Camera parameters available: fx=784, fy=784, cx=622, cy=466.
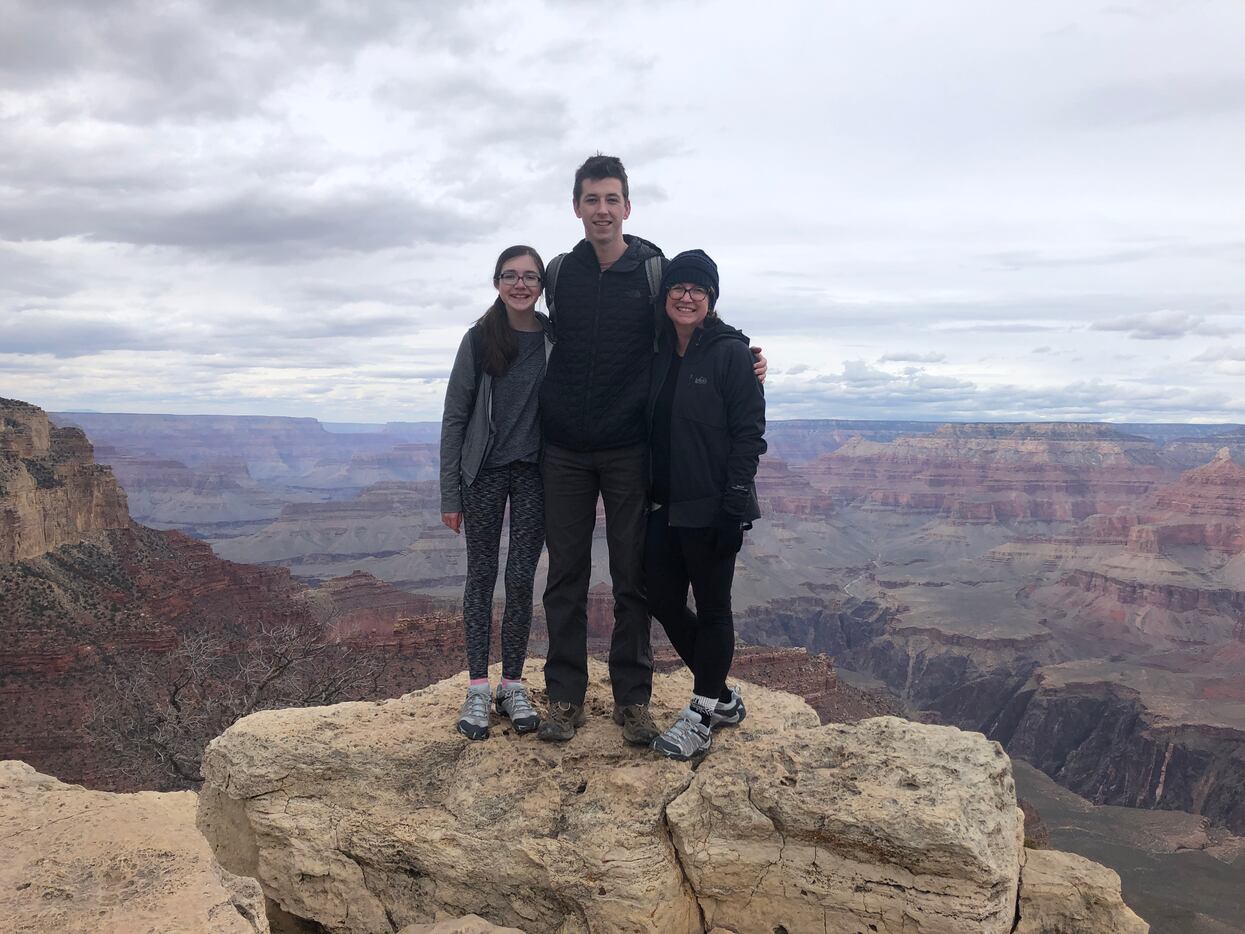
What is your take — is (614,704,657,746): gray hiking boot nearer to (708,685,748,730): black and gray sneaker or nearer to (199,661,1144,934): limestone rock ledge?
(199,661,1144,934): limestone rock ledge

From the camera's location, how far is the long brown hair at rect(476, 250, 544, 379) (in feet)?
13.6

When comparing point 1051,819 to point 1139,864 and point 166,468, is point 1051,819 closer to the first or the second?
point 1139,864

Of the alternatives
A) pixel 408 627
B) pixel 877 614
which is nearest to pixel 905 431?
pixel 877 614

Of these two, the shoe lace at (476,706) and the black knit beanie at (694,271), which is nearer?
the black knit beanie at (694,271)

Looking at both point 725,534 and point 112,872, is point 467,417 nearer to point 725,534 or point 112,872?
point 725,534

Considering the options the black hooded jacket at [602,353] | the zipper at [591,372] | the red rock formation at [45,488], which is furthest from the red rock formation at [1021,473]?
the zipper at [591,372]

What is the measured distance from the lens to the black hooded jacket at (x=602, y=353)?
13.1ft

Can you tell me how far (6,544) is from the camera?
27.6m

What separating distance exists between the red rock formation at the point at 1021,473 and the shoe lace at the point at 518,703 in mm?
126087

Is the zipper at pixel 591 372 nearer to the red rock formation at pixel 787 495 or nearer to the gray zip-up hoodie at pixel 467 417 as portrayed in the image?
the gray zip-up hoodie at pixel 467 417

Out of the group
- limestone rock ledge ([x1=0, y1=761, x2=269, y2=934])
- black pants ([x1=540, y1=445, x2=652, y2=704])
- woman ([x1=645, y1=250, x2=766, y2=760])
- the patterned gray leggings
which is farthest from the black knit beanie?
limestone rock ledge ([x1=0, y1=761, x2=269, y2=934])

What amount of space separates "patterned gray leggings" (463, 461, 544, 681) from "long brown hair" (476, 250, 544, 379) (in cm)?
54

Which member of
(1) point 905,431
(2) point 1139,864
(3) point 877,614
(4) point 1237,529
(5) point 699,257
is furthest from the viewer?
(1) point 905,431

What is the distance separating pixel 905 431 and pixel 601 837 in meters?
A: 169
